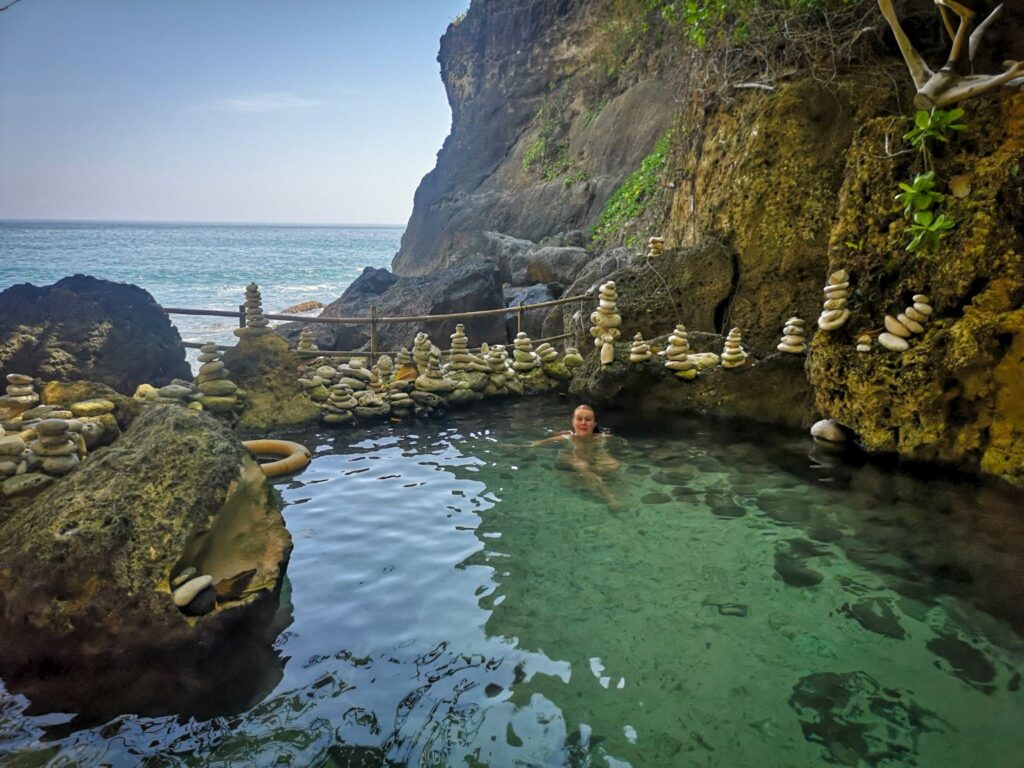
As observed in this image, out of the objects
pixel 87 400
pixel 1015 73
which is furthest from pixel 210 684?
pixel 1015 73

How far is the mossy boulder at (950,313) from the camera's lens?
527 cm

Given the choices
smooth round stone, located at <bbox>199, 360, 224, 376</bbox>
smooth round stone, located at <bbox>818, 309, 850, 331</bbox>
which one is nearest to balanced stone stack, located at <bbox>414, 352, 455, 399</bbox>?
smooth round stone, located at <bbox>199, 360, 224, 376</bbox>

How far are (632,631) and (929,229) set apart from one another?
4.31m

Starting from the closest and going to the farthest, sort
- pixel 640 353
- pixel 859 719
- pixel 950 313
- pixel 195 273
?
1. pixel 859 719
2. pixel 950 313
3. pixel 640 353
4. pixel 195 273

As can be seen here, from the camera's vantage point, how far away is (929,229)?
556cm

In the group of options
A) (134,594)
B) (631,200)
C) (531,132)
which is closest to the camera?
(134,594)

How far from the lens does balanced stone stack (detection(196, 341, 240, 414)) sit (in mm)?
7375

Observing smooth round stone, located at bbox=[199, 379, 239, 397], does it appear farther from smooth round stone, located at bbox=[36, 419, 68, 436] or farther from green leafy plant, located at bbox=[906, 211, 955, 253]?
green leafy plant, located at bbox=[906, 211, 955, 253]

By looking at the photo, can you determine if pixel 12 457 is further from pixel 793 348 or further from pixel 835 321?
pixel 793 348

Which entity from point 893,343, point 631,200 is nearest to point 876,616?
point 893,343

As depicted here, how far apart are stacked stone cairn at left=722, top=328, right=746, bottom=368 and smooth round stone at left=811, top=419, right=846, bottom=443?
47.2 inches

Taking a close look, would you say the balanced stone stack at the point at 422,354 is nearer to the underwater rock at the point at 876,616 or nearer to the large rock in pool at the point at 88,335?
the large rock in pool at the point at 88,335

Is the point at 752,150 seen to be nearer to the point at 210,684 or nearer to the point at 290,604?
the point at 290,604

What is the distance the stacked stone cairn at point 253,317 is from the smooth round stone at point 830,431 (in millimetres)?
6400
